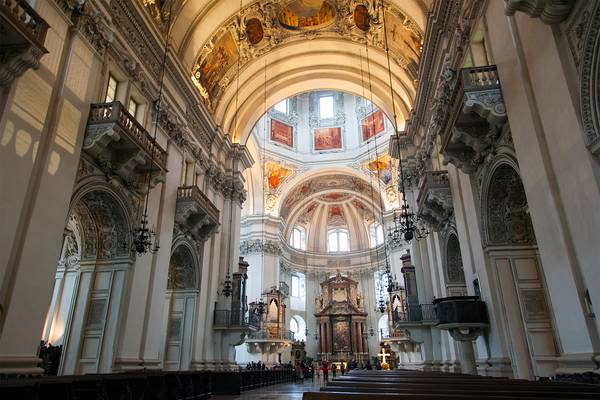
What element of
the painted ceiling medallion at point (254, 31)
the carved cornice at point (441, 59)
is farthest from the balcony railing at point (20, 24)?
the painted ceiling medallion at point (254, 31)

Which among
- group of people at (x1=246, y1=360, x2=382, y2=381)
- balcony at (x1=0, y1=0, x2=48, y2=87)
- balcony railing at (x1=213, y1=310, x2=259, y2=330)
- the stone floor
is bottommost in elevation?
the stone floor

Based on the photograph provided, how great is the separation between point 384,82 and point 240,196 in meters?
7.39

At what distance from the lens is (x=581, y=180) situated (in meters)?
4.70

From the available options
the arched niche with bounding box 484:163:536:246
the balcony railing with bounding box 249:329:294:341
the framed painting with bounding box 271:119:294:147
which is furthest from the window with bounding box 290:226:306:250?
the arched niche with bounding box 484:163:536:246

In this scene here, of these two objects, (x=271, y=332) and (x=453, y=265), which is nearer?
(x=453, y=265)

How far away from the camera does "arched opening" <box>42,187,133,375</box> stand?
8750 mm

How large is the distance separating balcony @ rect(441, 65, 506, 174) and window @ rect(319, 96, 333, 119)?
2049cm

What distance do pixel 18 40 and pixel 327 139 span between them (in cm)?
2321

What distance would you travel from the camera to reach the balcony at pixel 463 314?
804 centimetres

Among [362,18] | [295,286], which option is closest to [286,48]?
[362,18]

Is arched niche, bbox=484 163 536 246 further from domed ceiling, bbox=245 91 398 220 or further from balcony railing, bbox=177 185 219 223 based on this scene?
domed ceiling, bbox=245 91 398 220

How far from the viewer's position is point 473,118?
299 inches

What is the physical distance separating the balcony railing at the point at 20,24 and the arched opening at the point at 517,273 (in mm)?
7745

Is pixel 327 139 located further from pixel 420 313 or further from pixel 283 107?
pixel 420 313
